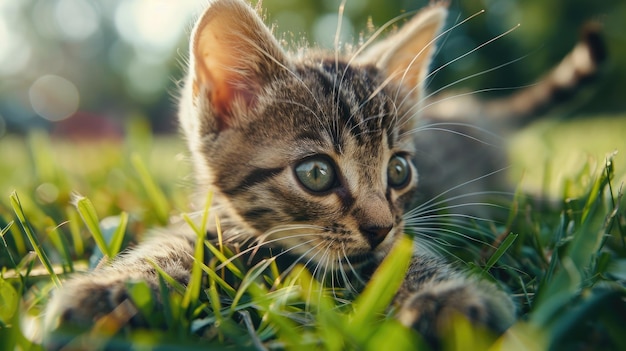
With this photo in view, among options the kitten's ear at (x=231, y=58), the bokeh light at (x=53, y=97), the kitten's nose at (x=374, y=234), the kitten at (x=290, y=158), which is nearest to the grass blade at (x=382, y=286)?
the kitten at (x=290, y=158)

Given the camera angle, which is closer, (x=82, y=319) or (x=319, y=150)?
(x=82, y=319)

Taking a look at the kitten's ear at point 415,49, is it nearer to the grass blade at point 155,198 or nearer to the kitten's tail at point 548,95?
the kitten's tail at point 548,95

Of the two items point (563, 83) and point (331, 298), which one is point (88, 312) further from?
point (563, 83)

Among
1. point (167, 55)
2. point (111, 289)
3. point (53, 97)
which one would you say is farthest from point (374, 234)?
point (53, 97)

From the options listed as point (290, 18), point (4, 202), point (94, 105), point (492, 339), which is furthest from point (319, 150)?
point (94, 105)

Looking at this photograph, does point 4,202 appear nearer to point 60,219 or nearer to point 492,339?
point 60,219
